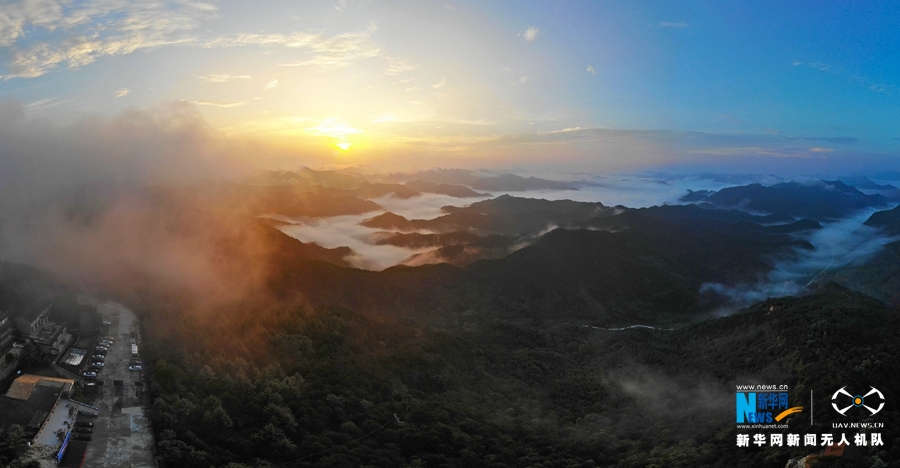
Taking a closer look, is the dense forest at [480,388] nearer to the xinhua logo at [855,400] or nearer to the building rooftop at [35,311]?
the xinhua logo at [855,400]

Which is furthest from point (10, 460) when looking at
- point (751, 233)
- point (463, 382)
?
point (751, 233)

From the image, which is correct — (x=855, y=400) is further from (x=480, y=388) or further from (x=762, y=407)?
(x=480, y=388)

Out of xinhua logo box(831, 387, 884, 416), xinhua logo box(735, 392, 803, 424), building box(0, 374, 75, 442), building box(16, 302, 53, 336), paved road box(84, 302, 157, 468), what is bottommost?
xinhua logo box(735, 392, 803, 424)

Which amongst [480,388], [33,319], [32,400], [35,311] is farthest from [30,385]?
[480,388]

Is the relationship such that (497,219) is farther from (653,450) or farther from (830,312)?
(653,450)

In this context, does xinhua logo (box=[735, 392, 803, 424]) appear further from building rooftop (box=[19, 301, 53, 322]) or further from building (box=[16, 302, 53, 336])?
building rooftop (box=[19, 301, 53, 322])

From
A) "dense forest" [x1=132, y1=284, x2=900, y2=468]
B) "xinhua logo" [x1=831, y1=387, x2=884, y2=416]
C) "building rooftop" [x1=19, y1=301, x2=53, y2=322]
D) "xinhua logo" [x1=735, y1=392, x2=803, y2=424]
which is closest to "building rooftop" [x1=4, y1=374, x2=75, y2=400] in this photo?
"dense forest" [x1=132, y1=284, x2=900, y2=468]
